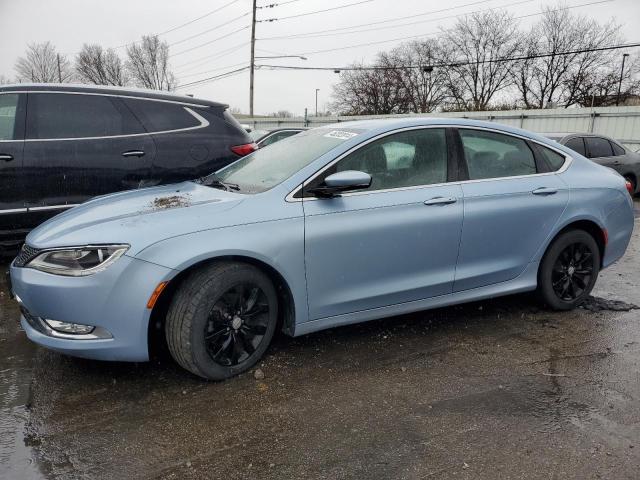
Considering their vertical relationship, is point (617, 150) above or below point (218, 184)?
above

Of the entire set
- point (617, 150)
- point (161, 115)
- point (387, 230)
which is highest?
point (161, 115)

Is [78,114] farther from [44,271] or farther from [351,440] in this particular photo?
[351,440]

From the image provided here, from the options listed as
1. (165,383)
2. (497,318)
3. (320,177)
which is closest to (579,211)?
(497,318)

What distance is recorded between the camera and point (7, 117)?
468cm

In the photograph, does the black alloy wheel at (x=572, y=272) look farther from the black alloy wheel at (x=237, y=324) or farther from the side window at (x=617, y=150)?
the side window at (x=617, y=150)

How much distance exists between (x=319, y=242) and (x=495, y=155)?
5.67 ft

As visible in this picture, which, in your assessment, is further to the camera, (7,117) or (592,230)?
(7,117)

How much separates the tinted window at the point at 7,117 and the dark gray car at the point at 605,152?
9.30 meters

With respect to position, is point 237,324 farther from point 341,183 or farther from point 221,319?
point 341,183

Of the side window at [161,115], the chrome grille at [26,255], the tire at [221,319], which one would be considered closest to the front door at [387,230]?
the tire at [221,319]

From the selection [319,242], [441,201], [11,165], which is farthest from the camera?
[11,165]

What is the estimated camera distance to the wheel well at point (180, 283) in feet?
9.38

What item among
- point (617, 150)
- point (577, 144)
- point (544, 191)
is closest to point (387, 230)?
point (544, 191)

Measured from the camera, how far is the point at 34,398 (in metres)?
2.86
